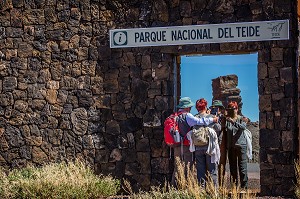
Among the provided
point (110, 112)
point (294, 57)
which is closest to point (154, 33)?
point (110, 112)

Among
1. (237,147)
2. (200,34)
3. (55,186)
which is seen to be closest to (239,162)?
(237,147)

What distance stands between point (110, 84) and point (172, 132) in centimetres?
203

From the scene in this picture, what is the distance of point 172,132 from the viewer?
10602 millimetres

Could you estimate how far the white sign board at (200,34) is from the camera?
11312 millimetres

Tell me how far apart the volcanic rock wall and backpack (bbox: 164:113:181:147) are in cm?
100

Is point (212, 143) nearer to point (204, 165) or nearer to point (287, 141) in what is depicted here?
point (204, 165)

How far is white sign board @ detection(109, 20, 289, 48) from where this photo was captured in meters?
11.3

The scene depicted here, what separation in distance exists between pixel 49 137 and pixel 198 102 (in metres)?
3.39

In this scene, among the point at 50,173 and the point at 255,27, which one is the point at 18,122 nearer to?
the point at 50,173

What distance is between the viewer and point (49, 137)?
12336 millimetres

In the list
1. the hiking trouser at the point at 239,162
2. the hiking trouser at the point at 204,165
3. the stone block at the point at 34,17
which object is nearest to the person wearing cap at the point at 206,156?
the hiking trouser at the point at 204,165

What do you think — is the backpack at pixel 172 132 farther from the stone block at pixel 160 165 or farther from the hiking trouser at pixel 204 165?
the stone block at pixel 160 165

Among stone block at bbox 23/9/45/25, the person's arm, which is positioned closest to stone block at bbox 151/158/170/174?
the person's arm

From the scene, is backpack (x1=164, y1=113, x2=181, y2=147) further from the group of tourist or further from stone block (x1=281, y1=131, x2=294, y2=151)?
stone block (x1=281, y1=131, x2=294, y2=151)
